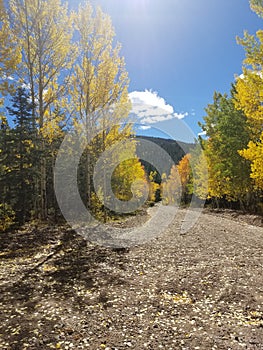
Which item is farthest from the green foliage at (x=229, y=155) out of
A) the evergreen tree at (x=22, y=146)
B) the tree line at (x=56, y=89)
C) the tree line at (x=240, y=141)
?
the evergreen tree at (x=22, y=146)

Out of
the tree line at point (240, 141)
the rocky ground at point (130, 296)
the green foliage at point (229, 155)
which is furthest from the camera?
the green foliage at point (229, 155)

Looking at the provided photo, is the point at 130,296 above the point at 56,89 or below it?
below

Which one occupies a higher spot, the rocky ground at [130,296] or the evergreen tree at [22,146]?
the evergreen tree at [22,146]

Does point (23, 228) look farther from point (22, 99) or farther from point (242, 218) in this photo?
point (242, 218)

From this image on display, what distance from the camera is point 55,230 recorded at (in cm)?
1634

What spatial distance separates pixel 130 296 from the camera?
723 centimetres

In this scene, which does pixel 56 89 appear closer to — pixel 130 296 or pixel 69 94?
pixel 69 94

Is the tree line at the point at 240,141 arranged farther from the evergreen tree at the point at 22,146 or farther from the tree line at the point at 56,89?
the evergreen tree at the point at 22,146

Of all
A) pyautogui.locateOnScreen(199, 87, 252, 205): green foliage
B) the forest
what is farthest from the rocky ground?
pyautogui.locateOnScreen(199, 87, 252, 205): green foliage

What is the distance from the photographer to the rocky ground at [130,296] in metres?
5.15

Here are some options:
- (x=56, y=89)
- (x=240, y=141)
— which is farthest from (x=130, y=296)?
(x=240, y=141)

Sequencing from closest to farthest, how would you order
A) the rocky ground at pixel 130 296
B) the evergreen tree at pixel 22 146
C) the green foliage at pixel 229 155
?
the rocky ground at pixel 130 296 → the evergreen tree at pixel 22 146 → the green foliage at pixel 229 155

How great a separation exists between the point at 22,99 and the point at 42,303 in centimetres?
1875

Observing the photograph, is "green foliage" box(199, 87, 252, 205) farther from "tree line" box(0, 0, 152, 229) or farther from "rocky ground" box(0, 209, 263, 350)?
"rocky ground" box(0, 209, 263, 350)
